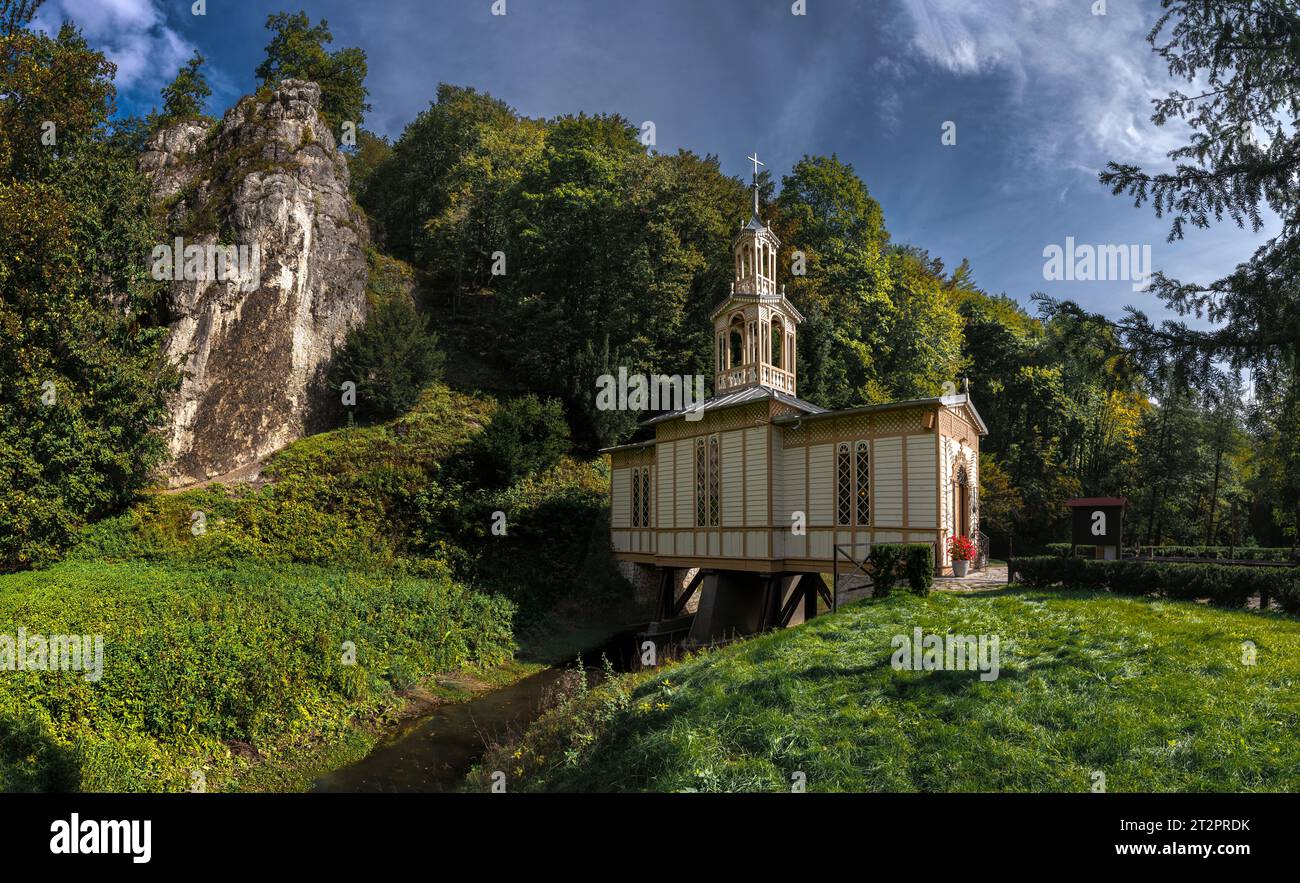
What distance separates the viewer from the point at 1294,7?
321 inches

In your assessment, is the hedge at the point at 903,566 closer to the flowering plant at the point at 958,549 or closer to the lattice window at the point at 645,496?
the flowering plant at the point at 958,549

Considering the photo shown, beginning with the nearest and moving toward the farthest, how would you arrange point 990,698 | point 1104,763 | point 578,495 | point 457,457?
1. point 1104,763
2. point 990,698
3. point 457,457
4. point 578,495

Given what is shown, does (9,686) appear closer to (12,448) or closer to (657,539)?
(12,448)

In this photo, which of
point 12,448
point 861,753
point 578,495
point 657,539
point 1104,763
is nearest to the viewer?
point 1104,763

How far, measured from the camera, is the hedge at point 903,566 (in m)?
14.0

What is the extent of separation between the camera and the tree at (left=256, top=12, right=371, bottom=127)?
47531 mm

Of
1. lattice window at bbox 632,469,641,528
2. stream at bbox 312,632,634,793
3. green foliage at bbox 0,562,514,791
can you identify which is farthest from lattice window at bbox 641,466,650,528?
green foliage at bbox 0,562,514,791

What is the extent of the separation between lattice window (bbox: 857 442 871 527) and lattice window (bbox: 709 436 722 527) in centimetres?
453

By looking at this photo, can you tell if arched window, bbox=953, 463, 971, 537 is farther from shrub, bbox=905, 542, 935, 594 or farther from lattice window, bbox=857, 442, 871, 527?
shrub, bbox=905, 542, 935, 594

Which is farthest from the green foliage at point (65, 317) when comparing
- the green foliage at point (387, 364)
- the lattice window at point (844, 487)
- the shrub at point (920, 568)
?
the shrub at point (920, 568)

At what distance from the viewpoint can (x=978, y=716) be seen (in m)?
8.06

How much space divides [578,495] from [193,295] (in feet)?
58.7

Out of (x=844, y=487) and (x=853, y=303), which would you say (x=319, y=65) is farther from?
(x=844, y=487)

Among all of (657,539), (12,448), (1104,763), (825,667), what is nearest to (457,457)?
(657,539)
